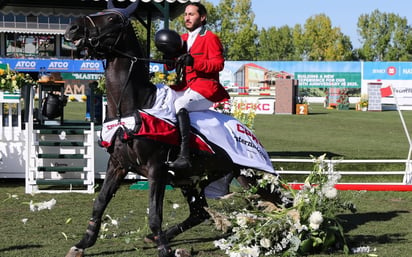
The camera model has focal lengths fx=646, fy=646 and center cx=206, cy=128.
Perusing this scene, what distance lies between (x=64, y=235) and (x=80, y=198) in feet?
12.1

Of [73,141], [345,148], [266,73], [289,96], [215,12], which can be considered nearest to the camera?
[73,141]

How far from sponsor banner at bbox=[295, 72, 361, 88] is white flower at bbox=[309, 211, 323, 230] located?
178ft

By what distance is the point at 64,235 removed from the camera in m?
7.90

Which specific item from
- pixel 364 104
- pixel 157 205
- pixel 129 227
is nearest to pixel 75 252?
pixel 157 205

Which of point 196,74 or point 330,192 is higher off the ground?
point 196,74

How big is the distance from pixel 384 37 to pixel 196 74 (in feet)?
326

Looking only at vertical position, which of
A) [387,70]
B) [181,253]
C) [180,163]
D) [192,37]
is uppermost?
A: [387,70]

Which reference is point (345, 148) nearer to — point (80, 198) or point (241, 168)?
point (80, 198)

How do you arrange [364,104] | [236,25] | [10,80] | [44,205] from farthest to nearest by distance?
[236,25] < [364,104] < [10,80] < [44,205]

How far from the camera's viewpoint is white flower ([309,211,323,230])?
6967 millimetres

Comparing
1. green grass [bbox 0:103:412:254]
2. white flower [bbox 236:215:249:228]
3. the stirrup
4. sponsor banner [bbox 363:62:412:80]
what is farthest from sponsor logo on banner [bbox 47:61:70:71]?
sponsor banner [bbox 363:62:412:80]

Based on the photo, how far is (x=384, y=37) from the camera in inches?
3994

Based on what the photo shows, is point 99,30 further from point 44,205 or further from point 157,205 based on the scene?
point 44,205

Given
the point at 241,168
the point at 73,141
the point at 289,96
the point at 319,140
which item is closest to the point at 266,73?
the point at 289,96
